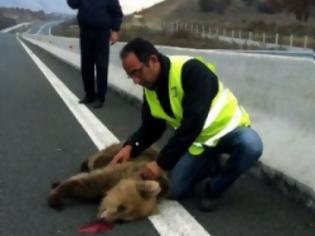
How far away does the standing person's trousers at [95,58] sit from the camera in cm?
1130

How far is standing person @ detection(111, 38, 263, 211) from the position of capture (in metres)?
4.96

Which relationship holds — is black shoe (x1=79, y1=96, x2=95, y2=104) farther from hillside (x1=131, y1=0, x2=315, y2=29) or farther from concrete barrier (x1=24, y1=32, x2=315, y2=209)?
hillside (x1=131, y1=0, x2=315, y2=29)

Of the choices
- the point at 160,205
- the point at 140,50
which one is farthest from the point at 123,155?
the point at 140,50

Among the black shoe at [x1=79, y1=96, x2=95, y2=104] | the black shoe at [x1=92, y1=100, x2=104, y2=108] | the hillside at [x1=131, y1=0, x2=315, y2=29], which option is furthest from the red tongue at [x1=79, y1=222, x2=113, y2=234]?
the hillside at [x1=131, y1=0, x2=315, y2=29]

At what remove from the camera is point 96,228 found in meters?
4.81

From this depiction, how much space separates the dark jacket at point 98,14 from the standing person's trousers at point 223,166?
603 cm

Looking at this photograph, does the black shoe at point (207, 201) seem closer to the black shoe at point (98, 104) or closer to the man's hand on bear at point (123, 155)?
the man's hand on bear at point (123, 155)

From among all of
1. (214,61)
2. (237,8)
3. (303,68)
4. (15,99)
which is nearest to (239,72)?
(214,61)

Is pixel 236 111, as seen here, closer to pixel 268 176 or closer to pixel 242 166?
pixel 242 166

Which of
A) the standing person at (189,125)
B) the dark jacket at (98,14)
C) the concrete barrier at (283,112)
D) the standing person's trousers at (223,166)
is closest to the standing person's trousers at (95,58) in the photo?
the dark jacket at (98,14)

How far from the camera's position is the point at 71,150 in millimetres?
7484

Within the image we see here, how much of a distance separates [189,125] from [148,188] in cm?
48

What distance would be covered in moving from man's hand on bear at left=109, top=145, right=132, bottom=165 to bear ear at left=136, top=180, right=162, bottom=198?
0.61 metres

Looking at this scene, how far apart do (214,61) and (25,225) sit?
15.0 ft
